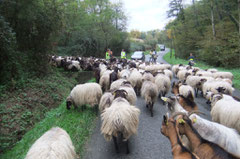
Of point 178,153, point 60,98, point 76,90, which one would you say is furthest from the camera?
point 60,98

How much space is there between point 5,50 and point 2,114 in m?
2.67

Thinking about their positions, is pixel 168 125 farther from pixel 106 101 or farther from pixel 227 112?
pixel 106 101

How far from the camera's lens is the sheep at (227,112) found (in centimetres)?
325

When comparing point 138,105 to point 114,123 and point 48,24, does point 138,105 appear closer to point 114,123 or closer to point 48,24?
point 114,123

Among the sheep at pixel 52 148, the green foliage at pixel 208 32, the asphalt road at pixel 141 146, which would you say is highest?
the green foliage at pixel 208 32

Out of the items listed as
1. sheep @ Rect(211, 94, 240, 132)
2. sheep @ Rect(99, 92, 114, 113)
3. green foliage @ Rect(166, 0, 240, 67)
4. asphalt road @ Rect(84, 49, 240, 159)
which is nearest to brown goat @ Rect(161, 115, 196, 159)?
asphalt road @ Rect(84, 49, 240, 159)

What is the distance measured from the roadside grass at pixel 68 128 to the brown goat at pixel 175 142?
2312mm

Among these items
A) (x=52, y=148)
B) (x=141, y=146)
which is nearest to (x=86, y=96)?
(x=141, y=146)

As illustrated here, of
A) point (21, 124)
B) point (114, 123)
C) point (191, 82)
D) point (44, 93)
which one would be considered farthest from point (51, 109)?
point (191, 82)

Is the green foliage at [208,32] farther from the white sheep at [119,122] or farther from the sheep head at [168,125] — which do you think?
the sheep head at [168,125]

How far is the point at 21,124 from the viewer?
5.00 m

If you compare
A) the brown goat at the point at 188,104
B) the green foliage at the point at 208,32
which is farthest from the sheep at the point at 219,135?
the green foliage at the point at 208,32

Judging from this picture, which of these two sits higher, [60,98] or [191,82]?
[191,82]

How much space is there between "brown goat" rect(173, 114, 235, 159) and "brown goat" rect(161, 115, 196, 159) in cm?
13
